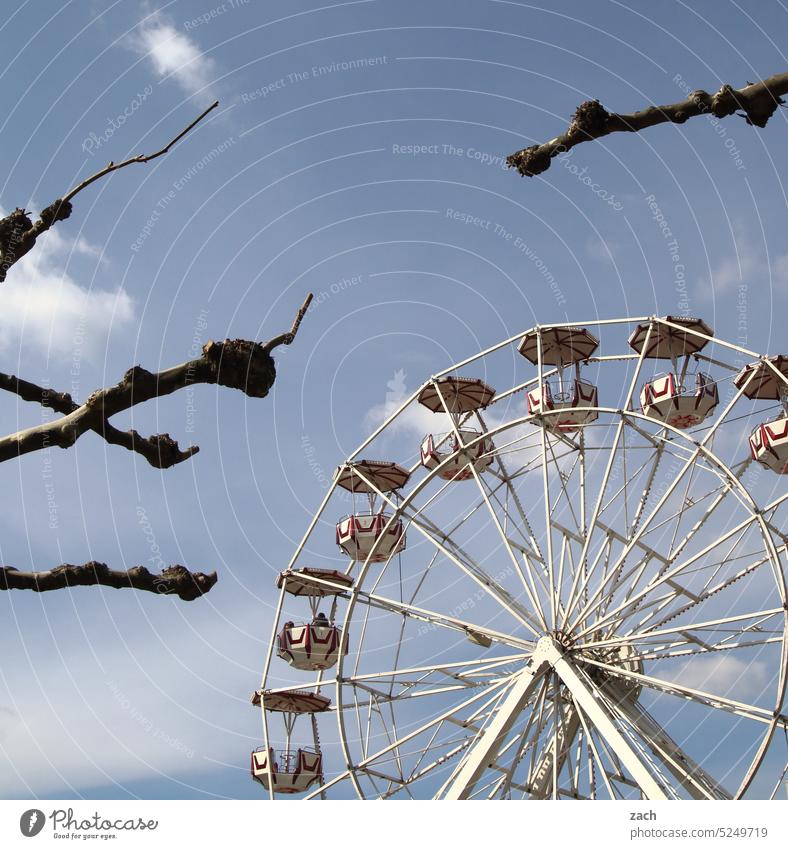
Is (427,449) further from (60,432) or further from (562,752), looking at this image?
(60,432)

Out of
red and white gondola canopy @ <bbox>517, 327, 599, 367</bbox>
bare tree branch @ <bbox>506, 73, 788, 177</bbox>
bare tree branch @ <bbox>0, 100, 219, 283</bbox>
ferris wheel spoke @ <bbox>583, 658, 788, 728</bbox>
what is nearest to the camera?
bare tree branch @ <bbox>0, 100, 219, 283</bbox>

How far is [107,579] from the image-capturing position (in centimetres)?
807

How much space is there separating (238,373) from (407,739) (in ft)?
67.6

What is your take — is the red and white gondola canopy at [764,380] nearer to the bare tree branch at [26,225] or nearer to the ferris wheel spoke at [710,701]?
the ferris wheel spoke at [710,701]

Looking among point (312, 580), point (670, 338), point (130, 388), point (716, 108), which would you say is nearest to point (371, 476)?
point (312, 580)

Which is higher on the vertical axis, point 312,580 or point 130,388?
point 312,580

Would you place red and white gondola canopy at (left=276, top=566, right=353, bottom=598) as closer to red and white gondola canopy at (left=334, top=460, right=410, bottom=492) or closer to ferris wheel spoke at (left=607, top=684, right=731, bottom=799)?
red and white gondola canopy at (left=334, top=460, right=410, bottom=492)

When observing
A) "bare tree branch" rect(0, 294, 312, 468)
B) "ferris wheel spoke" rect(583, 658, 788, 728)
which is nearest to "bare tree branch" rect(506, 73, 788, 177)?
"bare tree branch" rect(0, 294, 312, 468)

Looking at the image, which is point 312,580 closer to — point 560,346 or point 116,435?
point 560,346

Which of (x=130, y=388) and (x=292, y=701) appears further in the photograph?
(x=292, y=701)

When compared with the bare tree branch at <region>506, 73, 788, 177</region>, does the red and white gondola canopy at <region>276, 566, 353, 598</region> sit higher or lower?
higher

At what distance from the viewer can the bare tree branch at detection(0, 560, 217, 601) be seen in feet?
25.3
